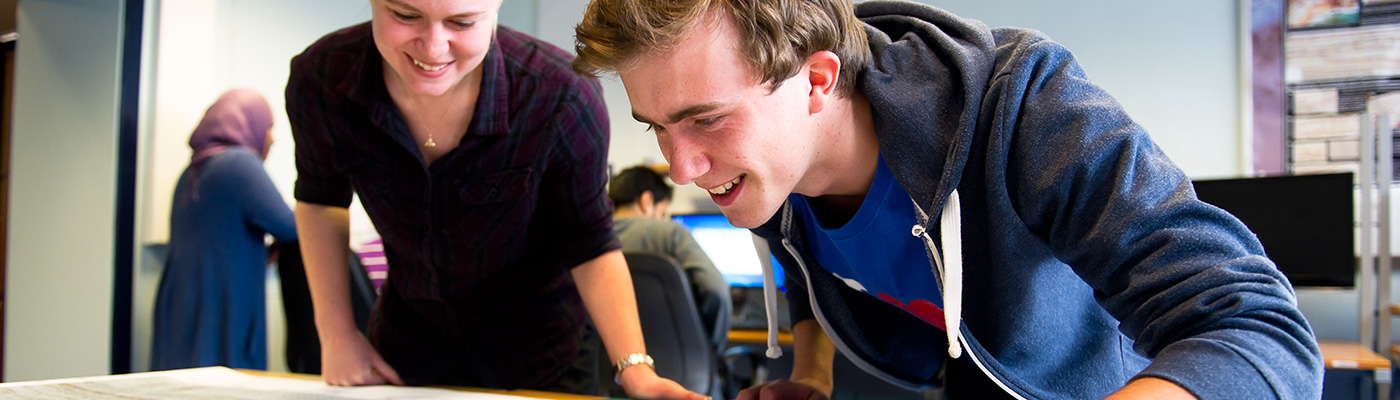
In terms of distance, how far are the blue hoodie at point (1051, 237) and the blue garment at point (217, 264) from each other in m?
2.01

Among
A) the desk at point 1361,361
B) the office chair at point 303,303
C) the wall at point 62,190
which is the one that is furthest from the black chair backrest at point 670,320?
the wall at point 62,190

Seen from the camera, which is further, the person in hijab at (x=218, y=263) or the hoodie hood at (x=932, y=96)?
the person in hijab at (x=218, y=263)

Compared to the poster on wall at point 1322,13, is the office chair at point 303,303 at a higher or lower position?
lower

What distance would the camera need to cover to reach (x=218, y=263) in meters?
2.43

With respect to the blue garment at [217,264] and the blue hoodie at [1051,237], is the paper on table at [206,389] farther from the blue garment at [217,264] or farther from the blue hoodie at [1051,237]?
the blue garment at [217,264]

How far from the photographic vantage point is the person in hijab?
2.43 metres

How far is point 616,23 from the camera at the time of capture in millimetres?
742

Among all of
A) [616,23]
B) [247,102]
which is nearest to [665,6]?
[616,23]

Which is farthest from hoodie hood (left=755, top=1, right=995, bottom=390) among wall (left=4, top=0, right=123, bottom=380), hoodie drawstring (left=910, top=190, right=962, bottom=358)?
wall (left=4, top=0, right=123, bottom=380)

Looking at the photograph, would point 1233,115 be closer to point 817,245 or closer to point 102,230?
point 817,245

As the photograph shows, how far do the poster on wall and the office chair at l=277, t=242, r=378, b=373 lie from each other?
2982 millimetres

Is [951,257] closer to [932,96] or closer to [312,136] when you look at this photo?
[932,96]

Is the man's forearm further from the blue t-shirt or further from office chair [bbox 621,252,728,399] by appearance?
office chair [bbox 621,252,728,399]

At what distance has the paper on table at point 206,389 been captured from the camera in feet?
3.08
